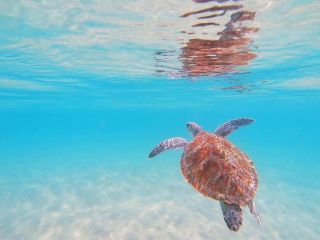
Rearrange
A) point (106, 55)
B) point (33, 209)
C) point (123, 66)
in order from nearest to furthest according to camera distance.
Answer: point (33, 209)
point (106, 55)
point (123, 66)

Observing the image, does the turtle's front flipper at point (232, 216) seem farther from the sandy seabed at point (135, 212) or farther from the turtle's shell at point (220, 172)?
the sandy seabed at point (135, 212)

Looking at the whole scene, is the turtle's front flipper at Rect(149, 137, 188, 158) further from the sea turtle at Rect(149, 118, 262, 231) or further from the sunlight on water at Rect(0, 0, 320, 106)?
the sunlight on water at Rect(0, 0, 320, 106)

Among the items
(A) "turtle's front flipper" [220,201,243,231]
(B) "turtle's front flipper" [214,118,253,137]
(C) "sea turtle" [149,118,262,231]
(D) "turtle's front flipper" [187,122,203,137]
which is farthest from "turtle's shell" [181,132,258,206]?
(D) "turtle's front flipper" [187,122,203,137]

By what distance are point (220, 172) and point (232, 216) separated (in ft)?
3.06

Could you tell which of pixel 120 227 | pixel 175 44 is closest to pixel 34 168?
pixel 120 227

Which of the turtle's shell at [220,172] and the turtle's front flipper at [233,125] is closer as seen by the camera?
the turtle's shell at [220,172]

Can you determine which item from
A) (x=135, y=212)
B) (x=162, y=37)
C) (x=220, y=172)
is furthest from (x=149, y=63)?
(x=220, y=172)

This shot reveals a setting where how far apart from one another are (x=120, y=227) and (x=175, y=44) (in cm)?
950

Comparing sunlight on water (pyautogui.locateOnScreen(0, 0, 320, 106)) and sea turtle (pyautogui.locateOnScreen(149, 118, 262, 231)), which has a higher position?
sunlight on water (pyautogui.locateOnScreen(0, 0, 320, 106))

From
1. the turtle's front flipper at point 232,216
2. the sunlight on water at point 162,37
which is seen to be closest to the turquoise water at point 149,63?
the sunlight on water at point 162,37

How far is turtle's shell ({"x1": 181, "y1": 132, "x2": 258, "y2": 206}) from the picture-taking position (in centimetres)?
566

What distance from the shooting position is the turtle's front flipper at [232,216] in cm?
512

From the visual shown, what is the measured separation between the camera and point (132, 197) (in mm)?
17594

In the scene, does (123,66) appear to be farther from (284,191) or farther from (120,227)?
(284,191)
